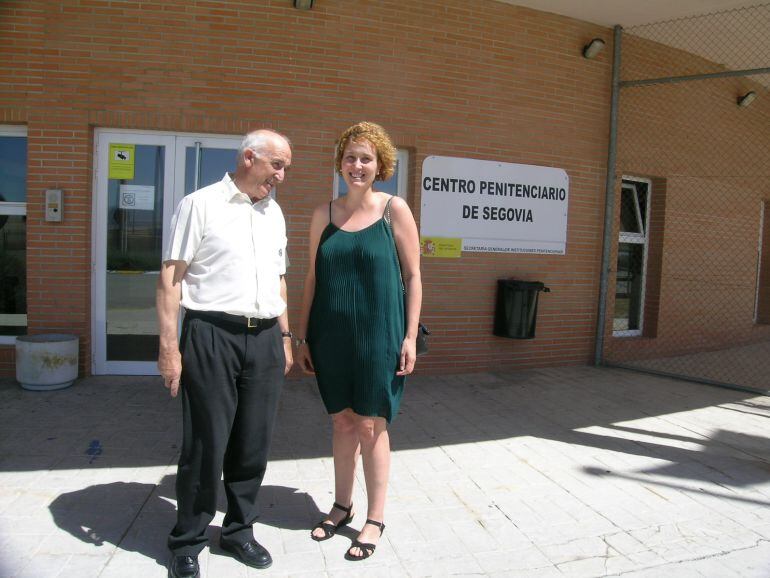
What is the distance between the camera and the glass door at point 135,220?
5711 mm

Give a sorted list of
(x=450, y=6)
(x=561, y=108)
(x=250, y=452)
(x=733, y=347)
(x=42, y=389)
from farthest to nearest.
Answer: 1. (x=733, y=347)
2. (x=561, y=108)
3. (x=450, y=6)
4. (x=42, y=389)
5. (x=250, y=452)

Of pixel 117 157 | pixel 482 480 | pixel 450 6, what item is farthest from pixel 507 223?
pixel 117 157

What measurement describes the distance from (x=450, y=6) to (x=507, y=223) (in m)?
2.31

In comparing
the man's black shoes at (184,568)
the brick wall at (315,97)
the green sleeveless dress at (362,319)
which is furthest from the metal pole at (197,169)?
the man's black shoes at (184,568)

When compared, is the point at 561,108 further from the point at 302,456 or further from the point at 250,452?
the point at 250,452

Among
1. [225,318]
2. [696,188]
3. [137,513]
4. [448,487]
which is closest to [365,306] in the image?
[225,318]

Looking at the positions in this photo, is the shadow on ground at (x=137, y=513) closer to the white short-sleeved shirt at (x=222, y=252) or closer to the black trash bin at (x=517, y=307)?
the white short-sleeved shirt at (x=222, y=252)

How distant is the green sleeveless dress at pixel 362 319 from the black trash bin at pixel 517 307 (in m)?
3.77

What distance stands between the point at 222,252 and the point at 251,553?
1349 millimetres

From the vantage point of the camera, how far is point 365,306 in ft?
9.09

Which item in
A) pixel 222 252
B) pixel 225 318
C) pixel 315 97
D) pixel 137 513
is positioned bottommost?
pixel 137 513

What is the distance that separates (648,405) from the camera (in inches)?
220

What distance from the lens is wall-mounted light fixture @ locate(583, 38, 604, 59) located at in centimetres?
673

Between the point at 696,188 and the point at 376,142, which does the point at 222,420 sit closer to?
the point at 376,142
